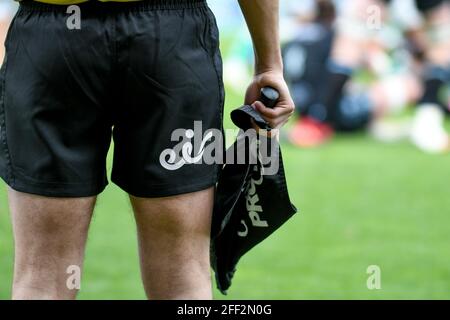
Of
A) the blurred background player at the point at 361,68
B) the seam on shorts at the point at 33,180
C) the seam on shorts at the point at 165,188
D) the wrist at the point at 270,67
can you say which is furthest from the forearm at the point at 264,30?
the blurred background player at the point at 361,68

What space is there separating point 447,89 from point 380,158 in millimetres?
2949

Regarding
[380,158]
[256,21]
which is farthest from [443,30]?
[256,21]

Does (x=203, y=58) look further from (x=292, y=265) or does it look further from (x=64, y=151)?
(x=292, y=265)

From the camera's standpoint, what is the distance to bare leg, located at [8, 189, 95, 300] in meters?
2.49

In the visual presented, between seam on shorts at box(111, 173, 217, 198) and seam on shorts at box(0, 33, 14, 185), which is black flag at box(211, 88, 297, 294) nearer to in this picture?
seam on shorts at box(111, 173, 217, 198)

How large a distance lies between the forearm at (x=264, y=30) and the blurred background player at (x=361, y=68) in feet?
21.3

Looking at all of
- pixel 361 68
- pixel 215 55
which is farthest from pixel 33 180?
pixel 361 68

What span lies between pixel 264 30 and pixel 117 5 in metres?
0.45

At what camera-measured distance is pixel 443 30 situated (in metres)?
11.1

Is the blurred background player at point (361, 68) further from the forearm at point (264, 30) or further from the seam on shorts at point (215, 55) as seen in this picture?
the seam on shorts at point (215, 55)

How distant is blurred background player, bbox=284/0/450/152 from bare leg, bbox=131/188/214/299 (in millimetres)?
6688

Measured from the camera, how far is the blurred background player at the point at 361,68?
10000mm

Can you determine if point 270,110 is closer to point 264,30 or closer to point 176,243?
point 264,30

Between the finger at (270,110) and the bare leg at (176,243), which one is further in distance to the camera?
the finger at (270,110)
